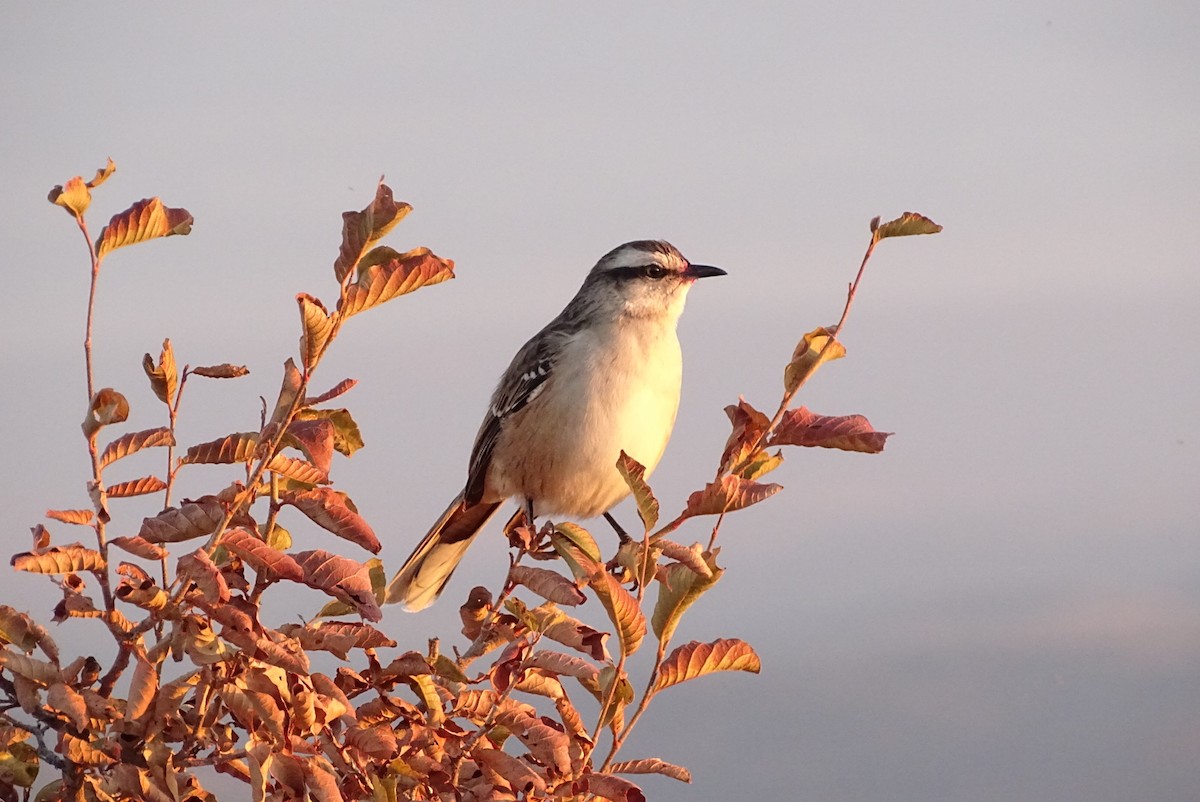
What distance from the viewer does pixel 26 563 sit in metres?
2.96

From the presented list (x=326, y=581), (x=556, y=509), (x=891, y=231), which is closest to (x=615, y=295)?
(x=556, y=509)

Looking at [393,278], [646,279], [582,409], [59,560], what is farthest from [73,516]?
[646,279]

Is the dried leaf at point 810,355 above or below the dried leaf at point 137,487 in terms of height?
above

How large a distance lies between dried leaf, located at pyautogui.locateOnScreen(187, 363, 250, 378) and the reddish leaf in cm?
33

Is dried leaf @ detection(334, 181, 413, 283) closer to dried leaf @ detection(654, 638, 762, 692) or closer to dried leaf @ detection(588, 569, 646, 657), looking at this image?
dried leaf @ detection(588, 569, 646, 657)

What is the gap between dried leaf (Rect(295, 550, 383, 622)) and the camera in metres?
2.97

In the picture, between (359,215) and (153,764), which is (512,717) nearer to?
(153,764)

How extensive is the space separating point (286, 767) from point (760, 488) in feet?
4.36

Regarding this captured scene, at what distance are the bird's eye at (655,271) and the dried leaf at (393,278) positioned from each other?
3857 millimetres

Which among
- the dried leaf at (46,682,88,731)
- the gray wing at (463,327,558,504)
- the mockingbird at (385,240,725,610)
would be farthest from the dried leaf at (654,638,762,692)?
the gray wing at (463,327,558,504)

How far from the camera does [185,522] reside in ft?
9.90

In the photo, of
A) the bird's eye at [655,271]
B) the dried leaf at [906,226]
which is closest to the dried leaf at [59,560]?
the dried leaf at [906,226]

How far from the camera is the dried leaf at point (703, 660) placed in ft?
10.7

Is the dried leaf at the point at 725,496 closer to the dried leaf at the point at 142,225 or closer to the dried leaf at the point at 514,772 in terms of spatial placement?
the dried leaf at the point at 514,772
